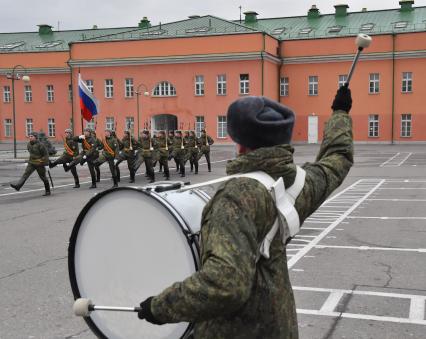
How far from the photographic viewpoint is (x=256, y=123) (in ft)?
7.03

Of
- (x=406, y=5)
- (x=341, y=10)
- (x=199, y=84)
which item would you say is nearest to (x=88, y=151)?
(x=199, y=84)

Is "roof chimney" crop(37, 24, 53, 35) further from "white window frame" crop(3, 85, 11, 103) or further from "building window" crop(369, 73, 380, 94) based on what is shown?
"building window" crop(369, 73, 380, 94)

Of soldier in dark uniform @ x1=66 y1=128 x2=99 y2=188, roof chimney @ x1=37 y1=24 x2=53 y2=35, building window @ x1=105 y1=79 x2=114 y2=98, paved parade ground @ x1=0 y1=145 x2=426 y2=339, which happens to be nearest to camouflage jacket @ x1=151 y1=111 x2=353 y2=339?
paved parade ground @ x1=0 y1=145 x2=426 y2=339

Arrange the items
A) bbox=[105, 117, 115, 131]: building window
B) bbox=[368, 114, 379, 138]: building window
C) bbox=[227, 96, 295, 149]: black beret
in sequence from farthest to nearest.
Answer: bbox=[105, 117, 115, 131]: building window, bbox=[368, 114, 379, 138]: building window, bbox=[227, 96, 295, 149]: black beret

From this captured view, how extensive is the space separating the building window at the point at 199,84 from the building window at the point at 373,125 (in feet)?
46.9

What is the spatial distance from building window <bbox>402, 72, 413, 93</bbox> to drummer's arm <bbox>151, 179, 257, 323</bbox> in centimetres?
4853

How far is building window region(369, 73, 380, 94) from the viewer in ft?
157

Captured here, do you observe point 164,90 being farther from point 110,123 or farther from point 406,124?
point 406,124

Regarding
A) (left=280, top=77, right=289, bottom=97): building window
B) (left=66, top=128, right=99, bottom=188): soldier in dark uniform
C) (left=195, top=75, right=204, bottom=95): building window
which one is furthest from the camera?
(left=280, top=77, right=289, bottom=97): building window

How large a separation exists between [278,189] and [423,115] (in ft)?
158

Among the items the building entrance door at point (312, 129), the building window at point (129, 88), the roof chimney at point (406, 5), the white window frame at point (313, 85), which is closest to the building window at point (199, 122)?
the building window at point (129, 88)

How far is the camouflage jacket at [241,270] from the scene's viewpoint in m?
1.89

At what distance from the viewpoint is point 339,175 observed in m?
2.63

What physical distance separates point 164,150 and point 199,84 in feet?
92.8
